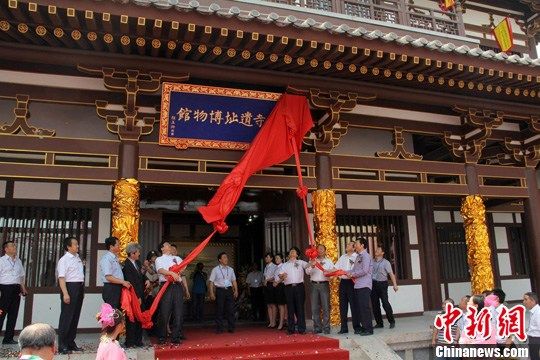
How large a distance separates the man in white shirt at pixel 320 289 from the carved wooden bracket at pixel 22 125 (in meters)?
4.18

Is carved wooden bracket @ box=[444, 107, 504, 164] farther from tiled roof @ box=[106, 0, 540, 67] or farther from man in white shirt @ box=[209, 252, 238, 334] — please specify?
man in white shirt @ box=[209, 252, 238, 334]

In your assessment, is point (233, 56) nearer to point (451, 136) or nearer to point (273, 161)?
Result: point (273, 161)

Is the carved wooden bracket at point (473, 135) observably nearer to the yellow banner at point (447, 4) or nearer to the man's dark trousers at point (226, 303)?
the yellow banner at point (447, 4)

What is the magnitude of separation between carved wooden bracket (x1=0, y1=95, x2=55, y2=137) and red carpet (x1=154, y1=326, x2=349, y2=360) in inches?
126

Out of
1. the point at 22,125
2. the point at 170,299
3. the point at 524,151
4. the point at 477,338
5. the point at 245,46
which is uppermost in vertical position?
the point at 245,46

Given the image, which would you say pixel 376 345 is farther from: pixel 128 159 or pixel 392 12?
pixel 392 12

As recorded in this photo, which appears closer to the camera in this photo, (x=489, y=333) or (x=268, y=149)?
(x=489, y=333)

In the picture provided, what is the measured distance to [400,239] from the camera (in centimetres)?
959

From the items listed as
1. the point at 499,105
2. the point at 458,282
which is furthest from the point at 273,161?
the point at 458,282

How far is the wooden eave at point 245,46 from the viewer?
209 inches

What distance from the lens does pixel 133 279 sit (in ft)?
19.1

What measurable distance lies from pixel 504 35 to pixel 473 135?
339cm

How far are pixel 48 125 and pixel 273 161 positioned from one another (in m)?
3.82

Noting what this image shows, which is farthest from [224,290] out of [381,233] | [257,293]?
[381,233]
